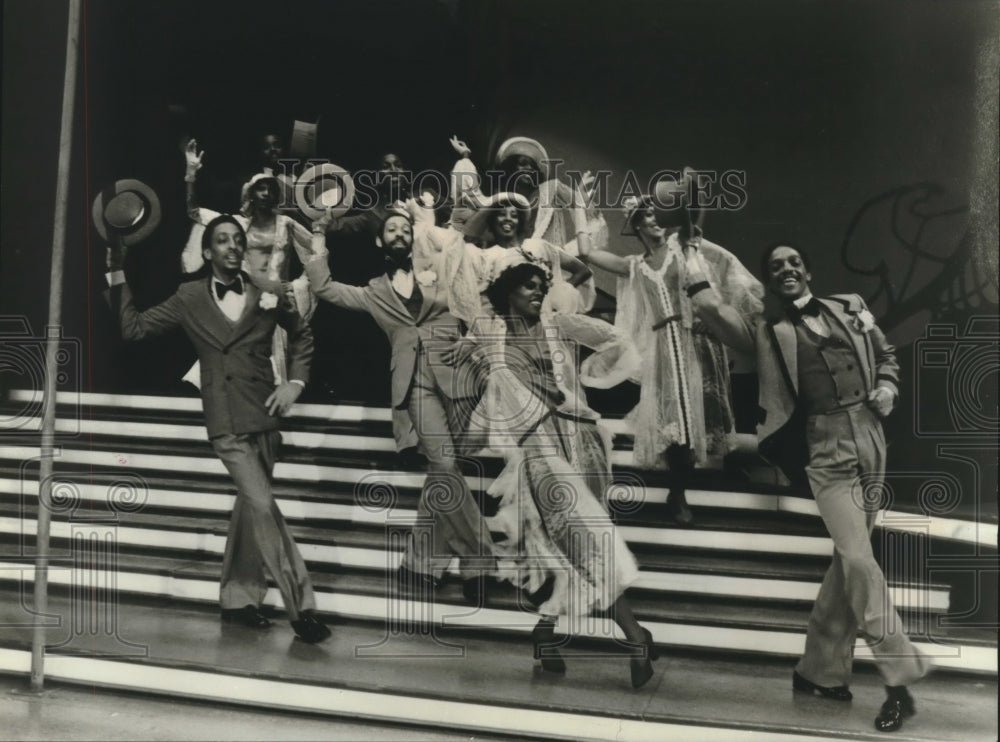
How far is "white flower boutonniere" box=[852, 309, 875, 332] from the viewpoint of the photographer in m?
3.77

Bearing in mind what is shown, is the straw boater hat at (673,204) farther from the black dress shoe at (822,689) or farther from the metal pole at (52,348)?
the metal pole at (52,348)

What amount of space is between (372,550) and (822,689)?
1890 millimetres

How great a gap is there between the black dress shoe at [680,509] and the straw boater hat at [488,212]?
4.14 feet

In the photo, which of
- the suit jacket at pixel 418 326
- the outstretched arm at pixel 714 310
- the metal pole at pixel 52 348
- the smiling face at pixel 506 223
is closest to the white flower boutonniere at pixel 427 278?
the suit jacket at pixel 418 326

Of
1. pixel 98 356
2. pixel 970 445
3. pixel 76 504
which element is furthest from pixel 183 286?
pixel 970 445

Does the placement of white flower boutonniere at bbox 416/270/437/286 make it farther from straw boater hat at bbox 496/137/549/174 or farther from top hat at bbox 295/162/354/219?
straw boater hat at bbox 496/137/549/174

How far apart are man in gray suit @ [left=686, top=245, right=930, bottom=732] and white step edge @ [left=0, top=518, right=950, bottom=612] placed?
104 mm

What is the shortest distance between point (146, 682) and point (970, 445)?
3.54m

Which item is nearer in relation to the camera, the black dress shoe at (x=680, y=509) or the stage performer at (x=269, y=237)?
the black dress shoe at (x=680, y=509)

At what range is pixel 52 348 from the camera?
4.39 metres

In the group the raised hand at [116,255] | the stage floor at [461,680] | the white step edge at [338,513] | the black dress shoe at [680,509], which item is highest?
the raised hand at [116,255]

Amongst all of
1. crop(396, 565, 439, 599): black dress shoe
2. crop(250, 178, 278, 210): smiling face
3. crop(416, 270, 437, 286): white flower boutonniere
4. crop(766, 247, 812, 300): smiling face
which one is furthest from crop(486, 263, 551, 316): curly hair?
crop(396, 565, 439, 599): black dress shoe

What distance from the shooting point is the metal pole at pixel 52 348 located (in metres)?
4.29

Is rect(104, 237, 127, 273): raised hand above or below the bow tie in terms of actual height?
above
